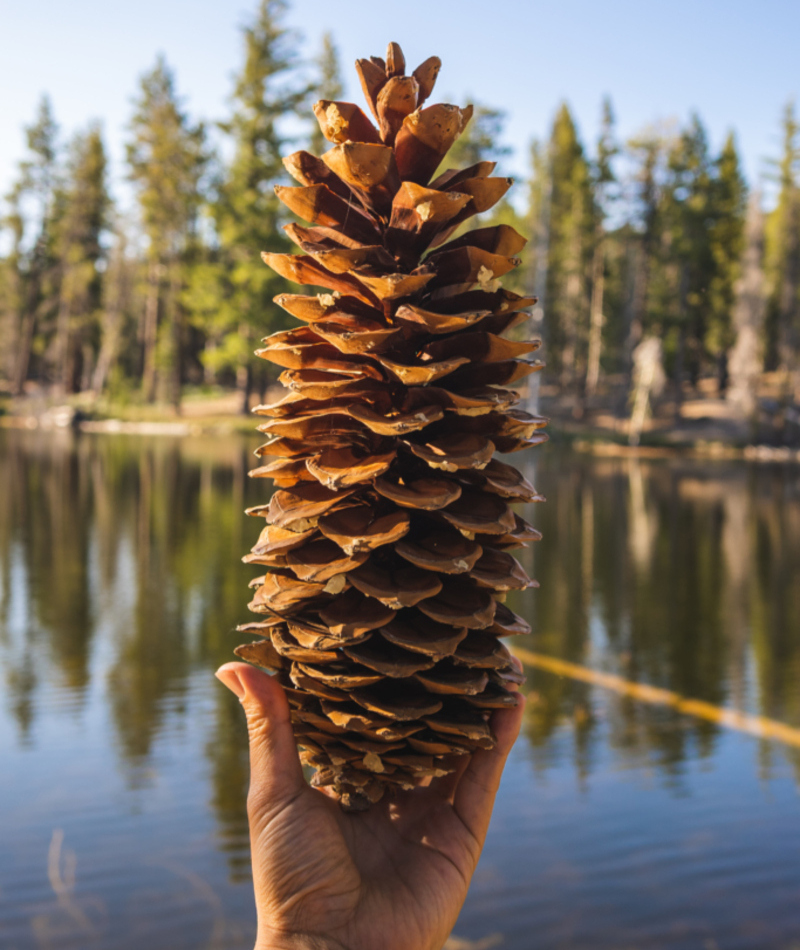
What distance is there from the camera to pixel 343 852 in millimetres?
1414

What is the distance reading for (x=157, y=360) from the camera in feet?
130

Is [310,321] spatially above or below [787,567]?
above

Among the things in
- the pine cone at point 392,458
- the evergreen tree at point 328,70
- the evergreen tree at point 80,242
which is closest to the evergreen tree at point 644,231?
the evergreen tree at point 328,70

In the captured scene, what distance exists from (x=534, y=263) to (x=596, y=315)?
5.44 metres

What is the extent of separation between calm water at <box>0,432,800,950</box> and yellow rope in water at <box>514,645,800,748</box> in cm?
16

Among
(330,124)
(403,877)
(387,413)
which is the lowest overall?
(403,877)

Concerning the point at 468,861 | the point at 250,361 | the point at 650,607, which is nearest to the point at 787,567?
the point at 650,607

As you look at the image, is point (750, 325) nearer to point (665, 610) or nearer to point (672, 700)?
point (665, 610)

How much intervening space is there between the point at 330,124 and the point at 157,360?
40.0 metres

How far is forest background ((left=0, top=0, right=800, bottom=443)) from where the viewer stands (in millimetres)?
32312

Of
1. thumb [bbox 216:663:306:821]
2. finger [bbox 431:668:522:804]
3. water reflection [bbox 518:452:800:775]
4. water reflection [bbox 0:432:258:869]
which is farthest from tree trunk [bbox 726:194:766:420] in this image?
thumb [bbox 216:663:306:821]

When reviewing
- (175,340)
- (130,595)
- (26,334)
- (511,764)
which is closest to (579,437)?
(175,340)

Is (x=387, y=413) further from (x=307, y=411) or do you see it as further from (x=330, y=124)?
(x=330, y=124)

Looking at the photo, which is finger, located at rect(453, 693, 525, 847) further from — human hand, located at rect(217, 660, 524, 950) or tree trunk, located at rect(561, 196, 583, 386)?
tree trunk, located at rect(561, 196, 583, 386)
